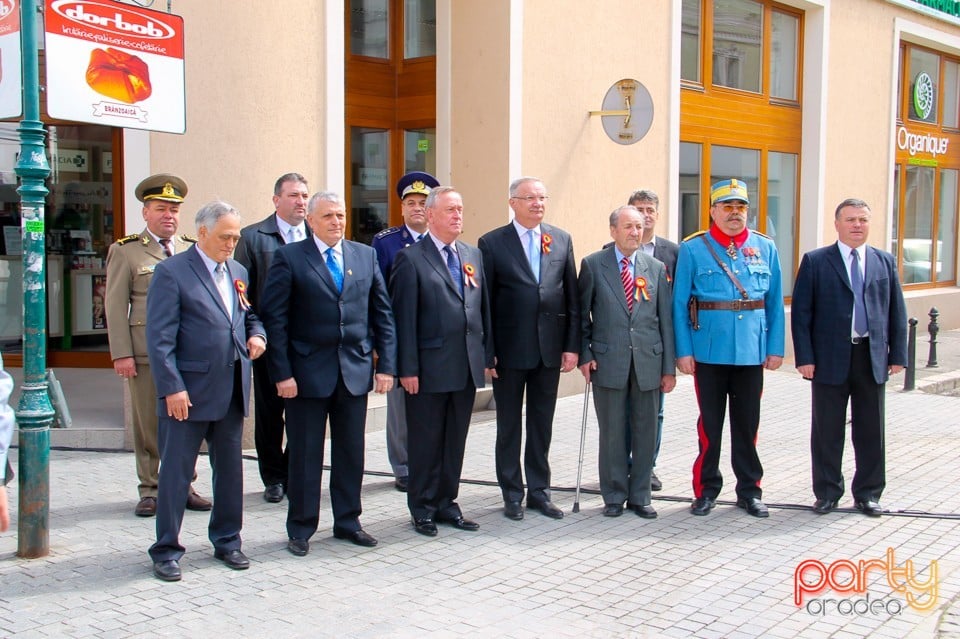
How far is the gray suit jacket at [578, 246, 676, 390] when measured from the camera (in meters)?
6.32

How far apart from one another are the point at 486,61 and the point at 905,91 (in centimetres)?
1053

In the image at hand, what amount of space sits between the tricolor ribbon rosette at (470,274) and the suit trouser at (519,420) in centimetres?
63

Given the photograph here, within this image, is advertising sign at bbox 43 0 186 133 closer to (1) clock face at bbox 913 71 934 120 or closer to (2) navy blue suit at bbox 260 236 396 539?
(2) navy blue suit at bbox 260 236 396 539

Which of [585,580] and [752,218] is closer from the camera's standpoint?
[585,580]

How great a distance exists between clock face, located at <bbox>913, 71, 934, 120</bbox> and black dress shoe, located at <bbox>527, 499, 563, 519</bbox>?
14.3 metres

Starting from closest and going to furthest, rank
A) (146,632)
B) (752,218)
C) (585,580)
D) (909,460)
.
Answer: (146,632) < (585,580) < (909,460) < (752,218)

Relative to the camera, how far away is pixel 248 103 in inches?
324

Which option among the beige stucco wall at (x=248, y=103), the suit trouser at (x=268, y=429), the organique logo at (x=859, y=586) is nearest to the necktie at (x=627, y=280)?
the organique logo at (x=859, y=586)

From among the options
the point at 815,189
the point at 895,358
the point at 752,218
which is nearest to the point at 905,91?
the point at 815,189

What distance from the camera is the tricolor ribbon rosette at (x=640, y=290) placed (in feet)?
20.9

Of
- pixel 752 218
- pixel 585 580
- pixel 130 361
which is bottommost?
pixel 585 580

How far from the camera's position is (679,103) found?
12.4 metres

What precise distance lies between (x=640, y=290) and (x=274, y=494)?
2.74 meters

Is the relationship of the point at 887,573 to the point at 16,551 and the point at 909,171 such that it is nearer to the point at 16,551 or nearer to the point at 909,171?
the point at 16,551
